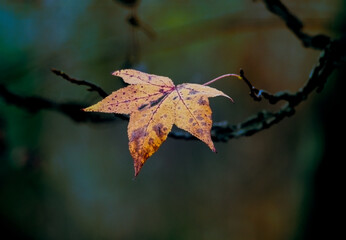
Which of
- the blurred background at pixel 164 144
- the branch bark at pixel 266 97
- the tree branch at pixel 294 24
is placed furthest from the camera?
the blurred background at pixel 164 144

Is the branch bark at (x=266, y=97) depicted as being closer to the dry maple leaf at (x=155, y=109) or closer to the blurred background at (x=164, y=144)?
the dry maple leaf at (x=155, y=109)

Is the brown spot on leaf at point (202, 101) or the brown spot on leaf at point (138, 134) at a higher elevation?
the brown spot on leaf at point (202, 101)

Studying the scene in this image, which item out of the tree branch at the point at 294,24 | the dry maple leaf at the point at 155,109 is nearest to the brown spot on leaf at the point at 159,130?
the dry maple leaf at the point at 155,109

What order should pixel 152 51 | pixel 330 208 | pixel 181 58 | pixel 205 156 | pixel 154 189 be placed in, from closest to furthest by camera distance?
pixel 330 208 → pixel 152 51 → pixel 181 58 → pixel 205 156 → pixel 154 189

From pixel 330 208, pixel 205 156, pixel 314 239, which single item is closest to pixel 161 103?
pixel 330 208

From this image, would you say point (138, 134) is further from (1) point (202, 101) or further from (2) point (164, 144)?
(2) point (164, 144)

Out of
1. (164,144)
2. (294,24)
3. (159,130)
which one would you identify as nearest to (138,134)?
(159,130)

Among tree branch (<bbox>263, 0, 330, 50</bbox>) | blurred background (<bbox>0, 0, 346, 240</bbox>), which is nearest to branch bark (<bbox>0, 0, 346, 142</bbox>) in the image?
tree branch (<bbox>263, 0, 330, 50</bbox>)

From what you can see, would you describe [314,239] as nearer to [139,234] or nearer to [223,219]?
[223,219]
